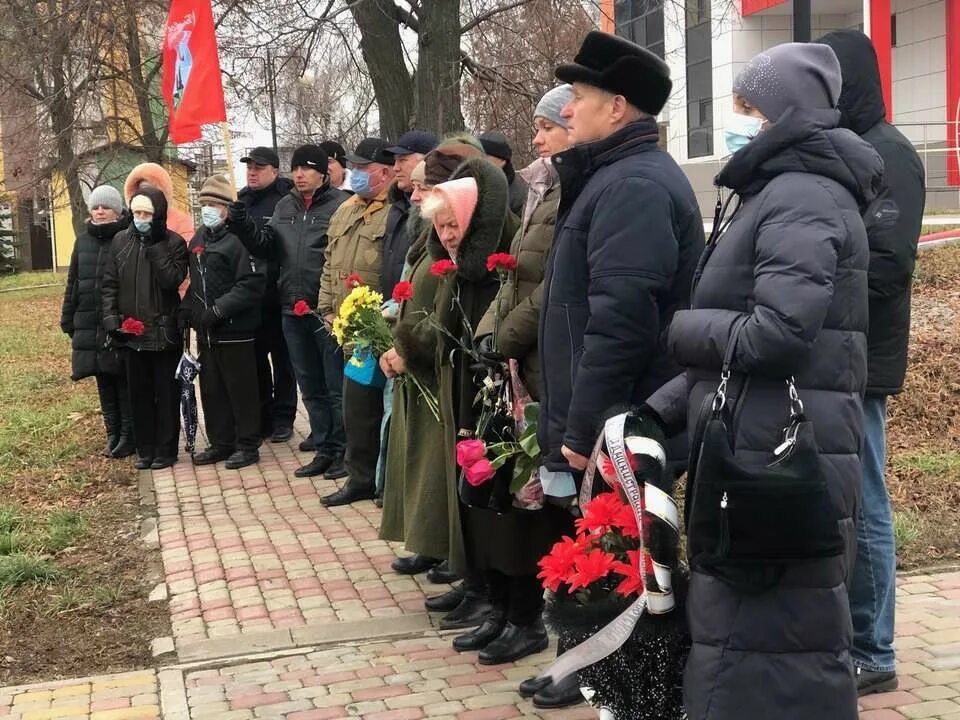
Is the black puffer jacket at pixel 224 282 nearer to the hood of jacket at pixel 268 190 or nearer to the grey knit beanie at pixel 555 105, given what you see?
the hood of jacket at pixel 268 190

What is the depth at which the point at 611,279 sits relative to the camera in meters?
3.73

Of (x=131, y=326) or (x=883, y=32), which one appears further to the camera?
(x=883, y=32)

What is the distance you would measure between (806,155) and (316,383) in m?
6.00

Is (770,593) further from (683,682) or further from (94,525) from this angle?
(94,525)

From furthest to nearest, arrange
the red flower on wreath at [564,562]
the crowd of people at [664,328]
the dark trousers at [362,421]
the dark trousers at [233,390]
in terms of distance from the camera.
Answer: the dark trousers at [233,390]
the dark trousers at [362,421]
the red flower on wreath at [564,562]
the crowd of people at [664,328]

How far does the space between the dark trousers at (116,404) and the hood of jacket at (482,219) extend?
5095mm

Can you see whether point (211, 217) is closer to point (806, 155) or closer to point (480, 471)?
point (480, 471)

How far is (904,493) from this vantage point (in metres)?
6.94

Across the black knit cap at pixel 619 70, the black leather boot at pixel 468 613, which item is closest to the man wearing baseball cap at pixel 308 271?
the black leather boot at pixel 468 613

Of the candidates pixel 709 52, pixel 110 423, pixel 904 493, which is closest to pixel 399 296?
pixel 904 493

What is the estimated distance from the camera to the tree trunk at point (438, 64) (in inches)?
475

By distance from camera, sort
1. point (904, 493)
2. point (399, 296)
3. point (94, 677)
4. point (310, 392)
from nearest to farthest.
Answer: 1. point (94, 677)
2. point (399, 296)
3. point (904, 493)
4. point (310, 392)

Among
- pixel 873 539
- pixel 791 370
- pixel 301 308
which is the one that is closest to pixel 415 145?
pixel 301 308

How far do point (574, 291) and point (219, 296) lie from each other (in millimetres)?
5242
